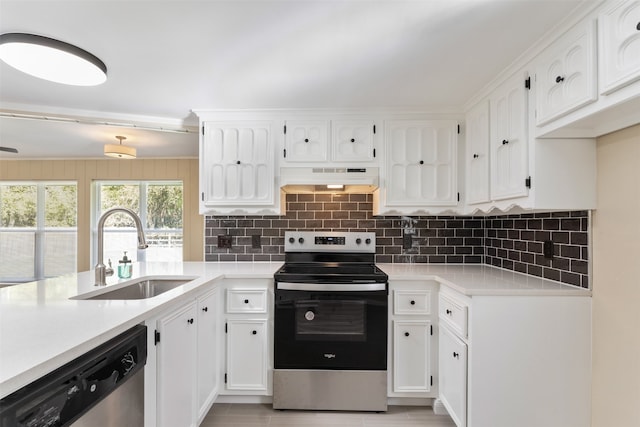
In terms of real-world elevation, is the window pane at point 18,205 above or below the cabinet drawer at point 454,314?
above

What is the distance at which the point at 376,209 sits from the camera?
105 inches

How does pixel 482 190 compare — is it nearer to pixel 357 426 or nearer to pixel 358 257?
pixel 358 257

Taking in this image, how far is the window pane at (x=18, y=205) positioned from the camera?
4461 mm

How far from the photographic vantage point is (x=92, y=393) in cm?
99

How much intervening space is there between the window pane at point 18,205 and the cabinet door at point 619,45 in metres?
6.15

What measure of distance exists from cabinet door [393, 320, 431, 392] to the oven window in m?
0.27

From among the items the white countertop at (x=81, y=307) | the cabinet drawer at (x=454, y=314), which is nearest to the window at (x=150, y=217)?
the white countertop at (x=81, y=307)

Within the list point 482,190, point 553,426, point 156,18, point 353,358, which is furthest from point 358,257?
point 156,18

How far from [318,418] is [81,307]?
1.65m

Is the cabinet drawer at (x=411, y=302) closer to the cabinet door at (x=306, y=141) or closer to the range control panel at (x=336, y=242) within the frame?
the range control panel at (x=336, y=242)

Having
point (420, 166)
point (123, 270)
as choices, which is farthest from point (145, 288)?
point (420, 166)

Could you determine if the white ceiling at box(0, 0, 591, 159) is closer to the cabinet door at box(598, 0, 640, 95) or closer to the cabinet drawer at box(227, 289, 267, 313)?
the cabinet door at box(598, 0, 640, 95)

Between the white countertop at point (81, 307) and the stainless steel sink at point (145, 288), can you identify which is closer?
the white countertop at point (81, 307)

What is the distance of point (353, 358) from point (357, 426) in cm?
41
